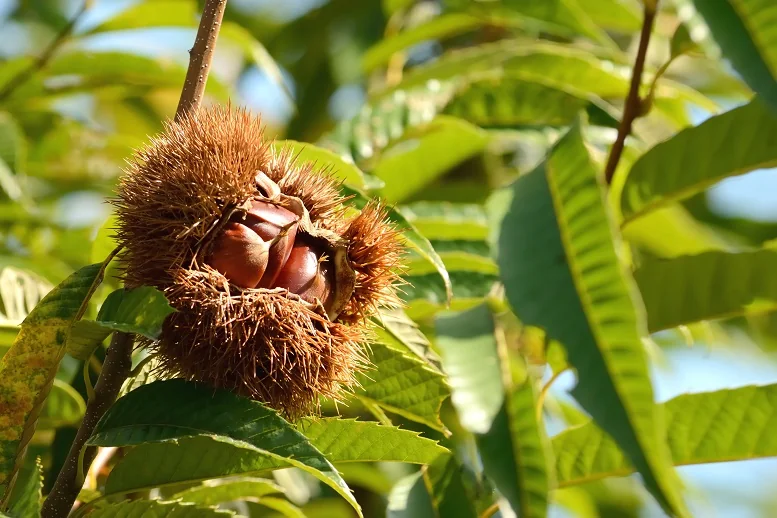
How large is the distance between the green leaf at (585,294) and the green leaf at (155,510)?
0.43 metres

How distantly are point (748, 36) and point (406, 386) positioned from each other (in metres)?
0.64

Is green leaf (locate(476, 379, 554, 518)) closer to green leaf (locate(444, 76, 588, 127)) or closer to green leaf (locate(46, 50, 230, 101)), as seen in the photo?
green leaf (locate(444, 76, 588, 127))

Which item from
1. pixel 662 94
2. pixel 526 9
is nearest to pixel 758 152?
pixel 662 94

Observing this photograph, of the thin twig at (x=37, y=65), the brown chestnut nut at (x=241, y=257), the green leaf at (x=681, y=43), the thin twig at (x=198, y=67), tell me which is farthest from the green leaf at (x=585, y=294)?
the thin twig at (x=37, y=65)

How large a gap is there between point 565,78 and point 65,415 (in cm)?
125

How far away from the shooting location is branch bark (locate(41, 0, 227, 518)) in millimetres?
1026

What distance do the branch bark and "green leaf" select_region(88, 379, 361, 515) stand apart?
0.05 metres

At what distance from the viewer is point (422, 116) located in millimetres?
1849

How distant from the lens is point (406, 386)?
1.21 metres

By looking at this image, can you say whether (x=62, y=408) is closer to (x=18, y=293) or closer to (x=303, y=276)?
(x=18, y=293)

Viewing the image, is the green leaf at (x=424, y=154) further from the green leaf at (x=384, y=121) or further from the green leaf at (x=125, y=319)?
the green leaf at (x=125, y=319)

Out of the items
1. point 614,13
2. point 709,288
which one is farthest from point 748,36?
point 614,13

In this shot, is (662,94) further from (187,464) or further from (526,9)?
(187,464)

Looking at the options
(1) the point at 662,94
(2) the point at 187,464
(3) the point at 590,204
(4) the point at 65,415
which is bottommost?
(2) the point at 187,464
